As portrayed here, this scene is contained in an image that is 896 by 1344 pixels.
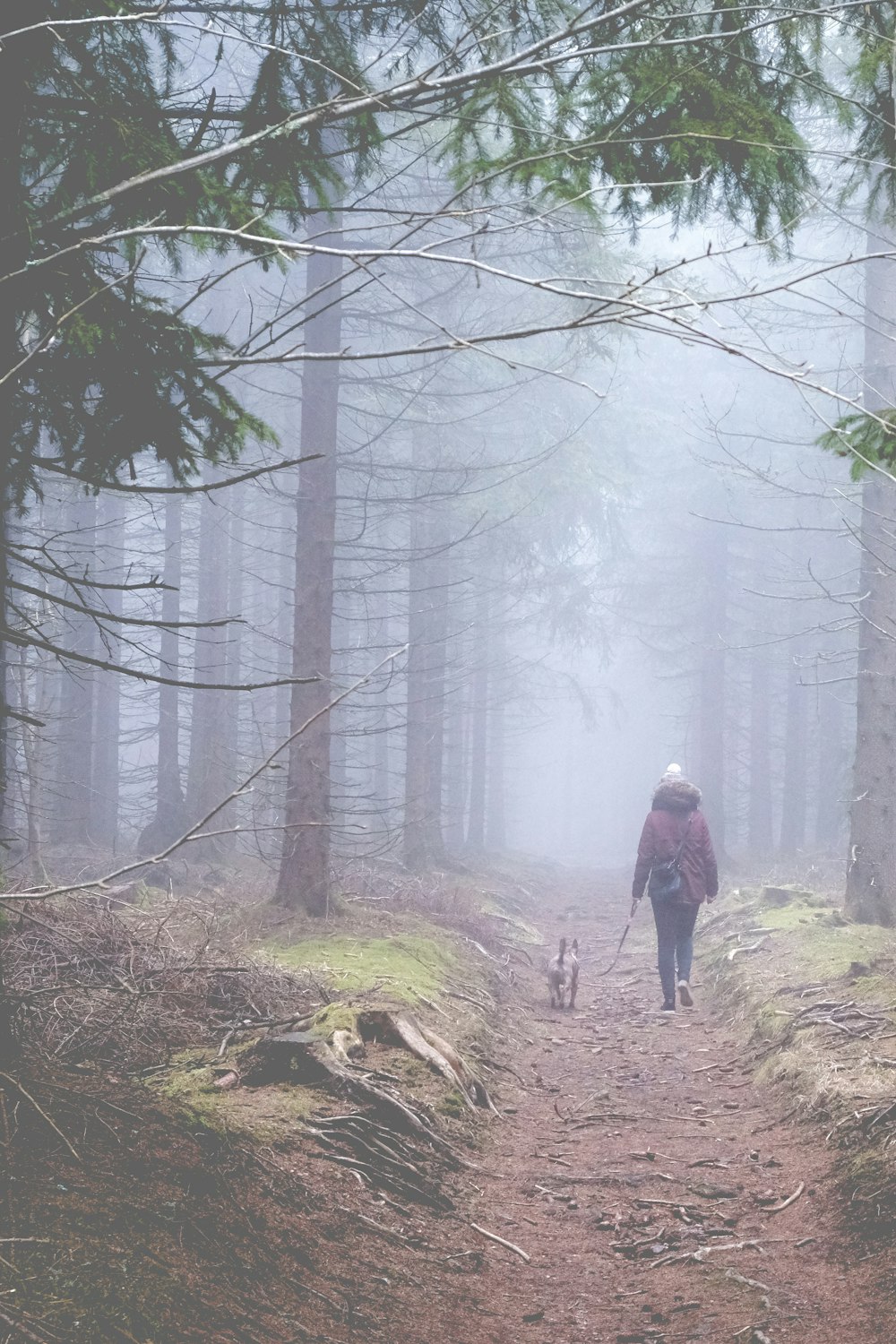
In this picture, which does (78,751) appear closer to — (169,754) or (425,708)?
(169,754)

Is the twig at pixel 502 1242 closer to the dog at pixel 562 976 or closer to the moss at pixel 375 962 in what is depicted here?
the moss at pixel 375 962

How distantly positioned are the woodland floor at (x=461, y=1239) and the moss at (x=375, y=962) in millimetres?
1457

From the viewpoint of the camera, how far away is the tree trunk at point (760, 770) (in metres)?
26.6

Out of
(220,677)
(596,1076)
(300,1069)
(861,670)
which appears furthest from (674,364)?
(300,1069)

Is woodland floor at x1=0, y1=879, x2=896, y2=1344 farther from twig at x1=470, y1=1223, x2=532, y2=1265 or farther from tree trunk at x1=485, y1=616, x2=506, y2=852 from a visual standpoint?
tree trunk at x1=485, y1=616, x2=506, y2=852

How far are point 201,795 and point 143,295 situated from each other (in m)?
13.4

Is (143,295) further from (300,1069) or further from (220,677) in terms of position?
(220,677)

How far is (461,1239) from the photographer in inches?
182

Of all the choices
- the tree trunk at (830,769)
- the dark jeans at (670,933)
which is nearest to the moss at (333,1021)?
the dark jeans at (670,933)

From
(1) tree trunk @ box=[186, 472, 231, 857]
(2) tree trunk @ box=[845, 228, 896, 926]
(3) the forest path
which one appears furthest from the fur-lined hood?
(1) tree trunk @ box=[186, 472, 231, 857]

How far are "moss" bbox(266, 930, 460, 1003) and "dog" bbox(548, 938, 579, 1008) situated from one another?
1.07 meters

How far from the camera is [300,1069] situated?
5332 millimetres

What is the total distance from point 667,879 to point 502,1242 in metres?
6.46

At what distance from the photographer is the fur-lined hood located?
36.6ft
